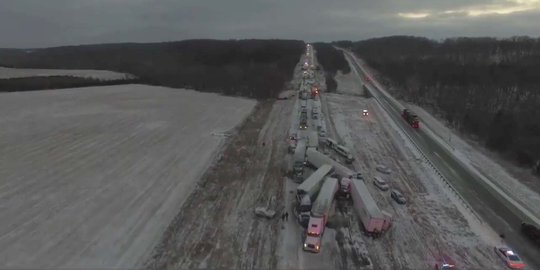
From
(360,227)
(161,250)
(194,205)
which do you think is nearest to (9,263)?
(161,250)

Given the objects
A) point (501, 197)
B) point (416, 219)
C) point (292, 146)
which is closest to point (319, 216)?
point (416, 219)

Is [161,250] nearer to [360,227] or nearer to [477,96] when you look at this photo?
[360,227]

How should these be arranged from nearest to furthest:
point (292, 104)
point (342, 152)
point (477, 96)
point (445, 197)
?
point (445, 197)
point (342, 152)
point (292, 104)
point (477, 96)

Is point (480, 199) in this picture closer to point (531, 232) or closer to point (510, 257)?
point (531, 232)

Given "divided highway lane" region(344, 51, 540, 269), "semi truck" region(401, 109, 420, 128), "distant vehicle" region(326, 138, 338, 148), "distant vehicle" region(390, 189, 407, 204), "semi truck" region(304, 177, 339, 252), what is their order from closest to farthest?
"semi truck" region(304, 177, 339, 252) < "divided highway lane" region(344, 51, 540, 269) < "distant vehicle" region(390, 189, 407, 204) < "distant vehicle" region(326, 138, 338, 148) < "semi truck" region(401, 109, 420, 128)

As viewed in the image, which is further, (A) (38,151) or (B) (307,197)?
(A) (38,151)

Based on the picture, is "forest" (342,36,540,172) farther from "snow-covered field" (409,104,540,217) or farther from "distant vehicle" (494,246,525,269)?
"distant vehicle" (494,246,525,269)

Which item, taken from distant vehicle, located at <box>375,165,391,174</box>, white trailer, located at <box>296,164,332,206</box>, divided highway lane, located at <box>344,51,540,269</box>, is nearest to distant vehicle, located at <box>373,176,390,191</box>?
distant vehicle, located at <box>375,165,391,174</box>

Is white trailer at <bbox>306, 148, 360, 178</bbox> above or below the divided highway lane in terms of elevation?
above

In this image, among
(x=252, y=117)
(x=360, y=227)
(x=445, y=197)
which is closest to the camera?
(x=360, y=227)
